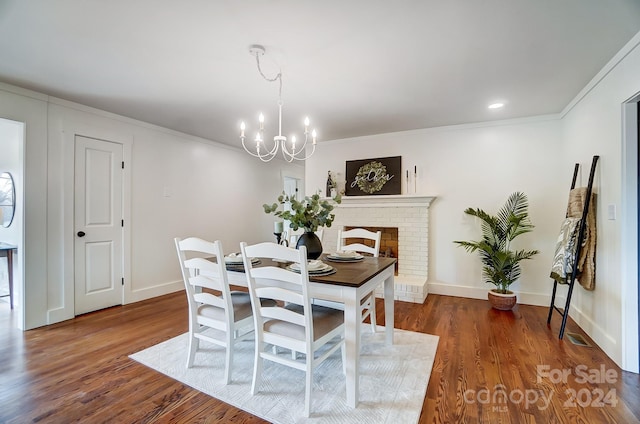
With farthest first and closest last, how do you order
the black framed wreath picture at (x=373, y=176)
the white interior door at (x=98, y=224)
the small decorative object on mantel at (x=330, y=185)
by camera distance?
the small decorative object on mantel at (x=330, y=185) → the black framed wreath picture at (x=373, y=176) → the white interior door at (x=98, y=224)

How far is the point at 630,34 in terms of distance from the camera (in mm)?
1888

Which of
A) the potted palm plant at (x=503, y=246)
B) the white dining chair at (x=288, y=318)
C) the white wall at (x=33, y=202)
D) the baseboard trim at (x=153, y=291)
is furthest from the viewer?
the baseboard trim at (x=153, y=291)

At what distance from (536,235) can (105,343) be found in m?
4.70

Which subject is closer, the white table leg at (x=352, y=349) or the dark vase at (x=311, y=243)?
the white table leg at (x=352, y=349)

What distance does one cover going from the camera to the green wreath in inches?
171

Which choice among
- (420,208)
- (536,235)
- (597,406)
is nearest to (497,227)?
(536,235)

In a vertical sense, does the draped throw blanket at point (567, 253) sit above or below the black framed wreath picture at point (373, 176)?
below

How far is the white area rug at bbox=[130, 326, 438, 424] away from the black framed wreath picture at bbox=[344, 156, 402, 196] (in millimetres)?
2259

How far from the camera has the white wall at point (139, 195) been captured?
9.32ft

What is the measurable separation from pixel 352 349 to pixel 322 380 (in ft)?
1.52

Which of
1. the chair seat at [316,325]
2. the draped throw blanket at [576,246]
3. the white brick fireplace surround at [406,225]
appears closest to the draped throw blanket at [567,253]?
the draped throw blanket at [576,246]

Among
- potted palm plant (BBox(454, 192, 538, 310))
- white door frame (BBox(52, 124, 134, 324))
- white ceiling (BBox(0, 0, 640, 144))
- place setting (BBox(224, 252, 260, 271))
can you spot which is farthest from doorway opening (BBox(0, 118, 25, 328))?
potted palm plant (BBox(454, 192, 538, 310))

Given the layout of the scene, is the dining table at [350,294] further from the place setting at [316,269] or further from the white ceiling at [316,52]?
the white ceiling at [316,52]

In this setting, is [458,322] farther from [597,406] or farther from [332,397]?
[332,397]
